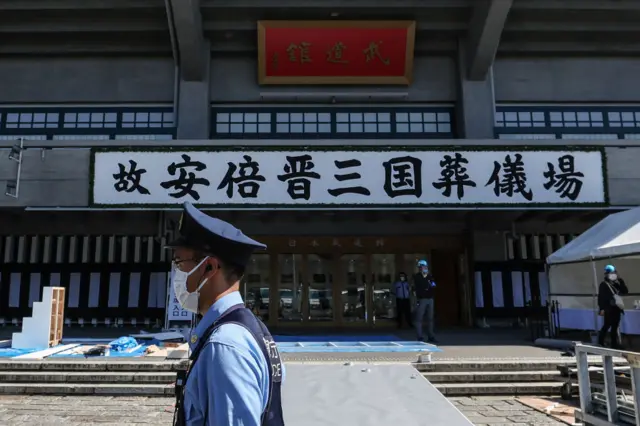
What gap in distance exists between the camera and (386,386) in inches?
216

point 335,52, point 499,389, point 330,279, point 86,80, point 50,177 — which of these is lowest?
point 499,389

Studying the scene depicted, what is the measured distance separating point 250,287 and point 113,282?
4196 mm

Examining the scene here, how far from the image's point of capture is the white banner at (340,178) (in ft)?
39.5

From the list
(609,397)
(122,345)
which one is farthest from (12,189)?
(609,397)

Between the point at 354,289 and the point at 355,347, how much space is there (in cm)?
563

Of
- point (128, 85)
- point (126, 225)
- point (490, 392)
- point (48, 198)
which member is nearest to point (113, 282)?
point (126, 225)

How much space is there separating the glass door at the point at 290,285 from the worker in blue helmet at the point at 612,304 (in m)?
8.67

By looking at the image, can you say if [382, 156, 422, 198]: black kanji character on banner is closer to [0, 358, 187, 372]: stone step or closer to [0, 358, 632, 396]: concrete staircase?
[0, 358, 632, 396]: concrete staircase

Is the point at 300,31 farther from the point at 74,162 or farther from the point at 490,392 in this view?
the point at 490,392

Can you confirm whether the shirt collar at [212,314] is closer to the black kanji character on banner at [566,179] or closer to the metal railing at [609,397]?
the metal railing at [609,397]

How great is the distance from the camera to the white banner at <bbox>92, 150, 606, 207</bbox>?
12031 millimetres

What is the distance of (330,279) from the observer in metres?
15.8

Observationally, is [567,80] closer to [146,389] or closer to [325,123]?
[325,123]

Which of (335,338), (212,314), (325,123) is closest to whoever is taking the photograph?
(212,314)
